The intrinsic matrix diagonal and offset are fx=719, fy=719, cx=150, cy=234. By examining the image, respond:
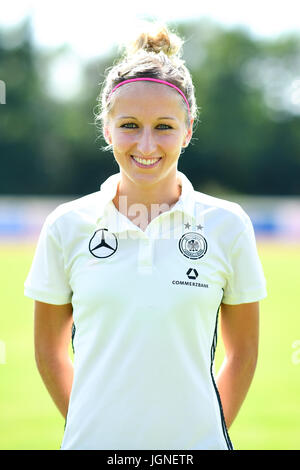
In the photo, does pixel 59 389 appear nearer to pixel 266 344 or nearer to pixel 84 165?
pixel 266 344

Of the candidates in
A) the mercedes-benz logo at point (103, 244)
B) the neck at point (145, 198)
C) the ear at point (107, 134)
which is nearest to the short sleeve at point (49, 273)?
the mercedes-benz logo at point (103, 244)

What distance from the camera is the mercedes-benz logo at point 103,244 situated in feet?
7.63

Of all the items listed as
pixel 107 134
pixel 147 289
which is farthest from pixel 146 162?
pixel 147 289

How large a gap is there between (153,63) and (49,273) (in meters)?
0.79

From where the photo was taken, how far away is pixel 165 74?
2400 millimetres

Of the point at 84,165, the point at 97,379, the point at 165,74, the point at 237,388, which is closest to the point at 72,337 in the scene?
the point at 97,379

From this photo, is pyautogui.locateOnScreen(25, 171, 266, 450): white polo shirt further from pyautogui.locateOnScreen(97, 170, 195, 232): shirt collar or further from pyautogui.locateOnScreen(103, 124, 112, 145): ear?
pyautogui.locateOnScreen(103, 124, 112, 145): ear

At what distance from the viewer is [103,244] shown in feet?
7.68

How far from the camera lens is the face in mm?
2312

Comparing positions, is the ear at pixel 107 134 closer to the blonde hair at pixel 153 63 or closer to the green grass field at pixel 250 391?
the blonde hair at pixel 153 63

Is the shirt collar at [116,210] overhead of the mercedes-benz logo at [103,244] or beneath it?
overhead

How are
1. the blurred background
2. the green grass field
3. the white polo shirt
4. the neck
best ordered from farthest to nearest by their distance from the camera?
the blurred background
the green grass field
the neck
the white polo shirt

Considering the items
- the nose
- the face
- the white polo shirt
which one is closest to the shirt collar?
the white polo shirt

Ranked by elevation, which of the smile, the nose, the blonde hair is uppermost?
the blonde hair
